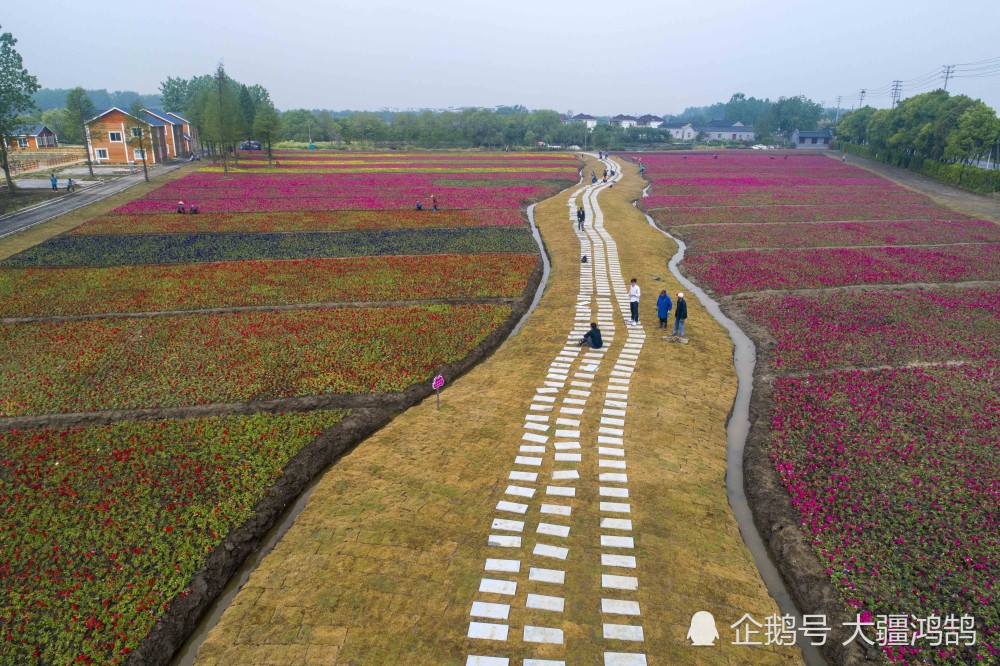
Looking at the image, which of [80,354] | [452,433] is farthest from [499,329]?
[80,354]

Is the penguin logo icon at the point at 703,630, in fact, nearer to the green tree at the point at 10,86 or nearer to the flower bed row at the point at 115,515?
the flower bed row at the point at 115,515

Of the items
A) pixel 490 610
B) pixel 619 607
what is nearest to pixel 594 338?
pixel 619 607

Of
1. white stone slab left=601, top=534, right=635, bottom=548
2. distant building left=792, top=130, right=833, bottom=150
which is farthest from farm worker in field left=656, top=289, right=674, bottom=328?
distant building left=792, top=130, right=833, bottom=150

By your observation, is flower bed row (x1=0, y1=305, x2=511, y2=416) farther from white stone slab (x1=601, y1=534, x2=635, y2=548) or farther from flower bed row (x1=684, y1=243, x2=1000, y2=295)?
flower bed row (x1=684, y1=243, x2=1000, y2=295)

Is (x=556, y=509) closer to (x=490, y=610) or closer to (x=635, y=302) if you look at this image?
(x=490, y=610)

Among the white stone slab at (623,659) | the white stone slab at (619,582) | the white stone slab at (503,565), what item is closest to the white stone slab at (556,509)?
the white stone slab at (503,565)
